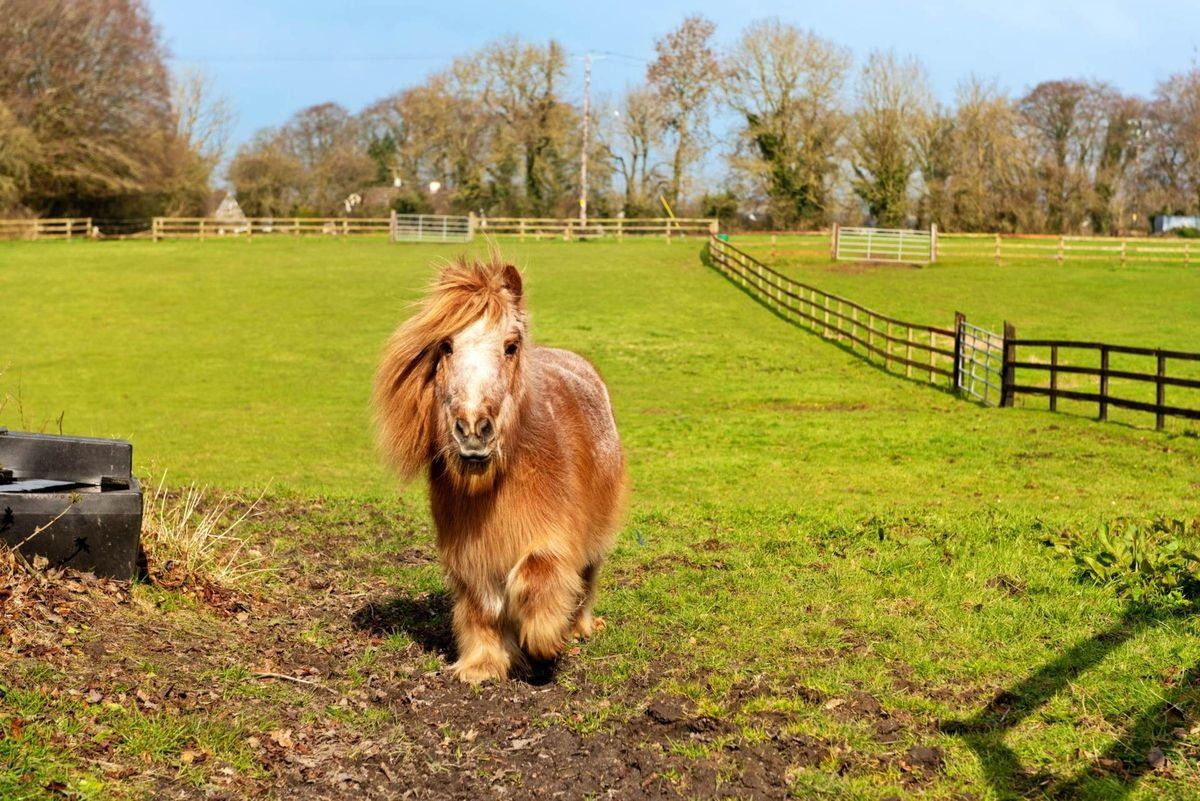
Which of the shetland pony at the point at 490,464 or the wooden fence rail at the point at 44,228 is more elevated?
the wooden fence rail at the point at 44,228

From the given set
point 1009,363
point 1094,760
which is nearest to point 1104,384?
point 1009,363

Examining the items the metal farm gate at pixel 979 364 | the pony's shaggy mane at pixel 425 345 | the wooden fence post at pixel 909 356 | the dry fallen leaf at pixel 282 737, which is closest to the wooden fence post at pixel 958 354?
the metal farm gate at pixel 979 364

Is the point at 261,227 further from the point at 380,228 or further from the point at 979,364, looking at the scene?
the point at 979,364

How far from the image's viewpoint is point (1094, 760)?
421 cm

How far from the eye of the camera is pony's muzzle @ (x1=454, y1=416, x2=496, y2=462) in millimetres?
4715

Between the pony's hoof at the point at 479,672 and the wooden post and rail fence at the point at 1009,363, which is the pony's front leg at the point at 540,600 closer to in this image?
the pony's hoof at the point at 479,672

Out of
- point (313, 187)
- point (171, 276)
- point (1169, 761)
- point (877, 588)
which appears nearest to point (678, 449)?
point (877, 588)

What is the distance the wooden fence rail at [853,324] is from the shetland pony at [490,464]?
18683 millimetres

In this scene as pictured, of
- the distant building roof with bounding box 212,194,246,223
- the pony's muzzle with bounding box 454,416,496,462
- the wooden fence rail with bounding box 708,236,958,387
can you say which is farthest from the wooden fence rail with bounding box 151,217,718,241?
the pony's muzzle with bounding box 454,416,496,462

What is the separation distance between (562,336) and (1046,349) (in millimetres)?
12396

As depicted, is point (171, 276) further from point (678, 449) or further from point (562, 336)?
point (678, 449)

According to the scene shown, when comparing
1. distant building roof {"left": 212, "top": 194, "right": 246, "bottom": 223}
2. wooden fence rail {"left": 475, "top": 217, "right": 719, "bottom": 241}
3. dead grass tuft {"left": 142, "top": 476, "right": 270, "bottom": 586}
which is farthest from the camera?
distant building roof {"left": 212, "top": 194, "right": 246, "bottom": 223}

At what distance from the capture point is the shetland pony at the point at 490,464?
5000mm

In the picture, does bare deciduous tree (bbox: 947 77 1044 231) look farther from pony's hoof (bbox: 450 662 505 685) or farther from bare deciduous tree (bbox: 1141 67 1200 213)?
pony's hoof (bbox: 450 662 505 685)
